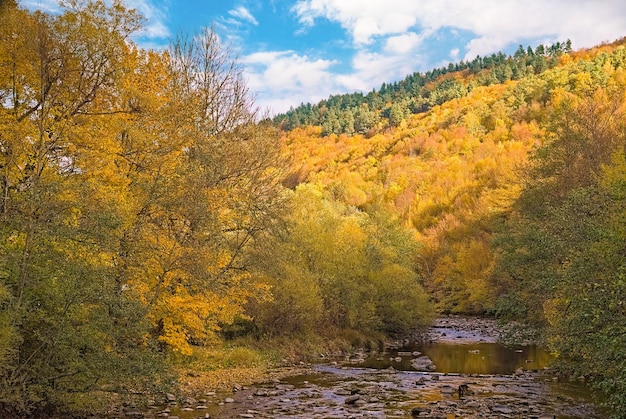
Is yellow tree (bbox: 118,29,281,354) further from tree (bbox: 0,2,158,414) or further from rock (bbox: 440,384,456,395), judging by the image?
rock (bbox: 440,384,456,395)

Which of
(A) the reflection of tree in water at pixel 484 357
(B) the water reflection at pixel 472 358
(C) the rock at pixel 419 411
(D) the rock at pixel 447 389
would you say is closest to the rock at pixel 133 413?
(C) the rock at pixel 419 411

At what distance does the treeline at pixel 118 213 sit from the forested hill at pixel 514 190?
20.8 ft

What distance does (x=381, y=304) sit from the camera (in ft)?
142

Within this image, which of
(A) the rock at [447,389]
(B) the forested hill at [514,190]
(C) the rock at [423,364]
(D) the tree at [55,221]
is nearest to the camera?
(D) the tree at [55,221]

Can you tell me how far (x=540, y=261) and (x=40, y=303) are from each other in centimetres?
2195

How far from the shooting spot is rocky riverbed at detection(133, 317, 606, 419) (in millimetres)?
17516

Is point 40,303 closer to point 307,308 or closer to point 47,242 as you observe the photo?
point 47,242

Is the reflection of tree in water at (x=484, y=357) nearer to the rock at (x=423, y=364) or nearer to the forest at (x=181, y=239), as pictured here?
the rock at (x=423, y=364)

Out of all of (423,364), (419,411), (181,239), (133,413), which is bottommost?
(423,364)

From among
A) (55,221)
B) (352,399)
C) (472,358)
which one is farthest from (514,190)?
(55,221)

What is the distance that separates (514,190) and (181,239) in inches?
1437

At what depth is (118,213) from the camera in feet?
48.9

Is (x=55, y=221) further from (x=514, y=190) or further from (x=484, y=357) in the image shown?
(x=514, y=190)

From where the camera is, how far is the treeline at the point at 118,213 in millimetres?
13086
